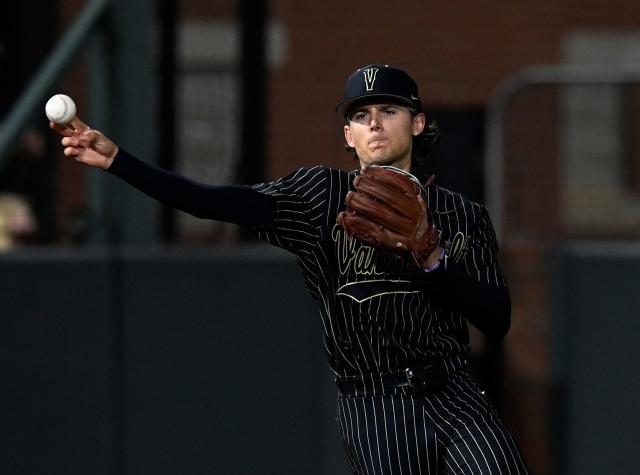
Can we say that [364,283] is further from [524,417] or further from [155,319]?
[524,417]

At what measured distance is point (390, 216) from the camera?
12.1 ft

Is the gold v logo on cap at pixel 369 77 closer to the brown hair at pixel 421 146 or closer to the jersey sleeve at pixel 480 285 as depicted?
the brown hair at pixel 421 146

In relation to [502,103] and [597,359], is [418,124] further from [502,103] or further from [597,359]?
[502,103]

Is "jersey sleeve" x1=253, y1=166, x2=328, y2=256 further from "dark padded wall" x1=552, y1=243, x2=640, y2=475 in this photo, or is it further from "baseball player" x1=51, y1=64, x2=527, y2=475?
"dark padded wall" x1=552, y1=243, x2=640, y2=475

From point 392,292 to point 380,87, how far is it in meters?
0.53

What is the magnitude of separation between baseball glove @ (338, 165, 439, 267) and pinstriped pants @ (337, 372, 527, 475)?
44 cm

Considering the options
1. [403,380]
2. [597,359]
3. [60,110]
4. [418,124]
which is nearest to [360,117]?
[418,124]

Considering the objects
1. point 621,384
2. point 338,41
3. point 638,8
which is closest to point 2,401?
point 621,384

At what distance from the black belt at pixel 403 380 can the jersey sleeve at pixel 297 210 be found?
1.24 ft

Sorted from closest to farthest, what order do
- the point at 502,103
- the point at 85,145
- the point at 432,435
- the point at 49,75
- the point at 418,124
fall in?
the point at 85,145, the point at 432,435, the point at 418,124, the point at 49,75, the point at 502,103

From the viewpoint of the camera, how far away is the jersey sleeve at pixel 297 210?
3.90m

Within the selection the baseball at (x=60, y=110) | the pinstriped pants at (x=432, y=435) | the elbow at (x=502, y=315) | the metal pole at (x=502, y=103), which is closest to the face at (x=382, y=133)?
the elbow at (x=502, y=315)

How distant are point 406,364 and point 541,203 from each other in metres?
3.75

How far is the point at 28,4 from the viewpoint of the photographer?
804 cm
